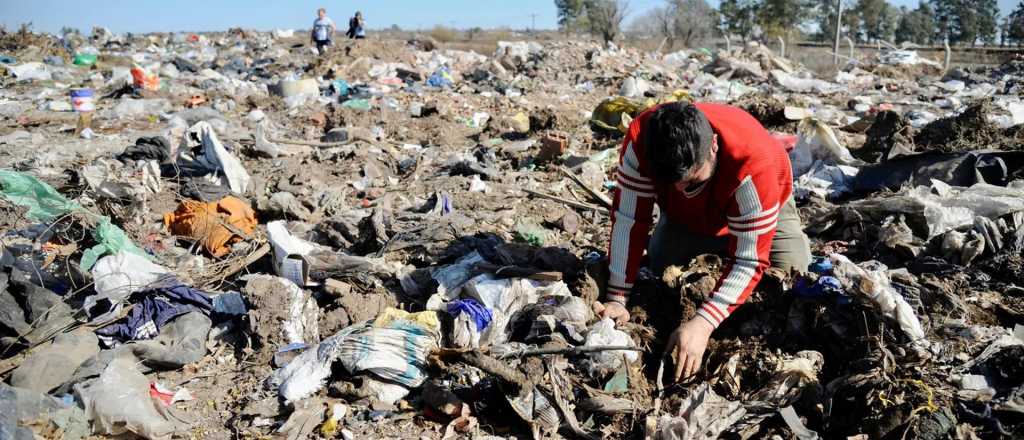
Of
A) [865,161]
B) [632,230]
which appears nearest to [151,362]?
[632,230]

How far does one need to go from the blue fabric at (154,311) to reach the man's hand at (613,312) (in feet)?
6.58

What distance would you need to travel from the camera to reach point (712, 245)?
10.0 ft

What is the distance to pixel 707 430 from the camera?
7.06 ft

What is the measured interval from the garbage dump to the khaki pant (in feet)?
0.31

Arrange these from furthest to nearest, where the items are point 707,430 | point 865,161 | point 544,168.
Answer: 1. point 544,168
2. point 865,161
3. point 707,430

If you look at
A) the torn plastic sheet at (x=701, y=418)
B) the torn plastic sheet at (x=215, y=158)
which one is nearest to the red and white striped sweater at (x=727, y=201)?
the torn plastic sheet at (x=701, y=418)

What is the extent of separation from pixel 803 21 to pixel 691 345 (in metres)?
35.5

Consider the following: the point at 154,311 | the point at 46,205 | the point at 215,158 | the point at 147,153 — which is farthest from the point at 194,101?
the point at 154,311

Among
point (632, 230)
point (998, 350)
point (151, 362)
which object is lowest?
point (151, 362)

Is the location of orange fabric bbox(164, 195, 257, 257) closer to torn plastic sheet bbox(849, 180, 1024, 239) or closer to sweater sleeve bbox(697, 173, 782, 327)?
sweater sleeve bbox(697, 173, 782, 327)

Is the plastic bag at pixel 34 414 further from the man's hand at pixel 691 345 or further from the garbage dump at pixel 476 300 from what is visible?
the man's hand at pixel 691 345

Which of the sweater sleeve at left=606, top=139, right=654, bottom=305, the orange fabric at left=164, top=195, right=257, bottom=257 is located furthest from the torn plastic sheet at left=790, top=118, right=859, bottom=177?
the orange fabric at left=164, top=195, right=257, bottom=257

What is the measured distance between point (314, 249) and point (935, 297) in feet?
10.7

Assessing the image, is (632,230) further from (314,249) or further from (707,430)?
(314,249)
